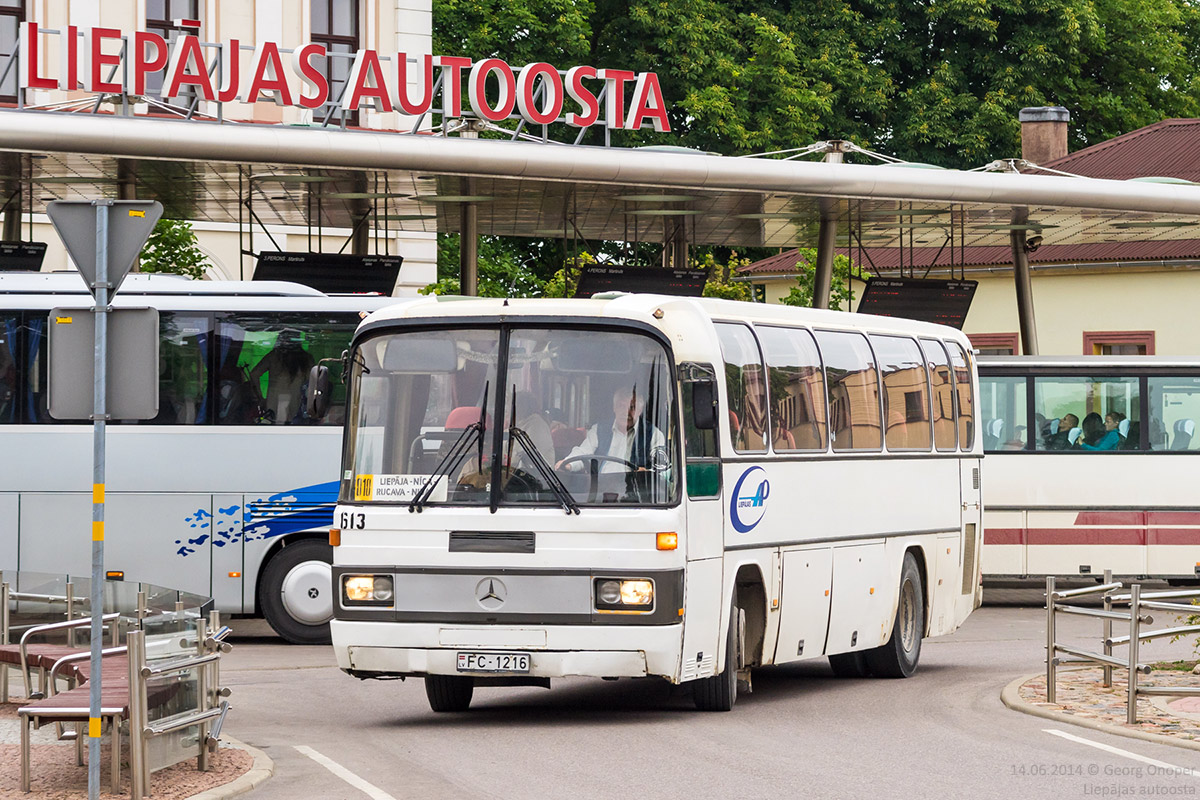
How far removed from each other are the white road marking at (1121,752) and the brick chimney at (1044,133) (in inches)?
1396

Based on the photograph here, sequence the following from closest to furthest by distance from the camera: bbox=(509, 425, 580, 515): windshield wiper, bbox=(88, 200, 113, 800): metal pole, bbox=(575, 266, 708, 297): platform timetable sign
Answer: bbox=(88, 200, 113, 800): metal pole → bbox=(509, 425, 580, 515): windshield wiper → bbox=(575, 266, 708, 297): platform timetable sign

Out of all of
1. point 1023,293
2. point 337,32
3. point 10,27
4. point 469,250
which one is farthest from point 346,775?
point 337,32

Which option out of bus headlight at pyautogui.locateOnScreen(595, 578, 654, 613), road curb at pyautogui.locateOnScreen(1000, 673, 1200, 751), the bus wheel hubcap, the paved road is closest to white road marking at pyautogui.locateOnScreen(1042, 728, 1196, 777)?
the paved road

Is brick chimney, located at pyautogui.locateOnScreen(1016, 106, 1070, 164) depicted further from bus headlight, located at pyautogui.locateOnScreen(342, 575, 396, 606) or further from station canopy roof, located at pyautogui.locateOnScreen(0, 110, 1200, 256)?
bus headlight, located at pyautogui.locateOnScreen(342, 575, 396, 606)

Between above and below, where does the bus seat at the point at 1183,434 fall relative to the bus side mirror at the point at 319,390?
below

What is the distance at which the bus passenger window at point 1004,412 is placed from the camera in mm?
25359

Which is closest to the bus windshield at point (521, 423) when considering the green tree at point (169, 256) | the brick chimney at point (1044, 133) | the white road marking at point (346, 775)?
the white road marking at point (346, 775)

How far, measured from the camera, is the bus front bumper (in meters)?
12.6

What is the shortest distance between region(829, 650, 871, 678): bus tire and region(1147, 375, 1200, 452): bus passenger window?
31.5ft

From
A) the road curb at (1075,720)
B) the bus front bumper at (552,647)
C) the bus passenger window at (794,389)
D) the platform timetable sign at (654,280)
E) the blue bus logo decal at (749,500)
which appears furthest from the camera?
the platform timetable sign at (654,280)

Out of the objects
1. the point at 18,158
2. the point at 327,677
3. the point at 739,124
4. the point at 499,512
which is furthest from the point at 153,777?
the point at 739,124

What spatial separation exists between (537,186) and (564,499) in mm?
13513

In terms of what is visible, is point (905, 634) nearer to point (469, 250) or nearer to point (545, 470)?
point (545, 470)

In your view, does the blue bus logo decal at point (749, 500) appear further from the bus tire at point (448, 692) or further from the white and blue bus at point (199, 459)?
the white and blue bus at point (199, 459)
